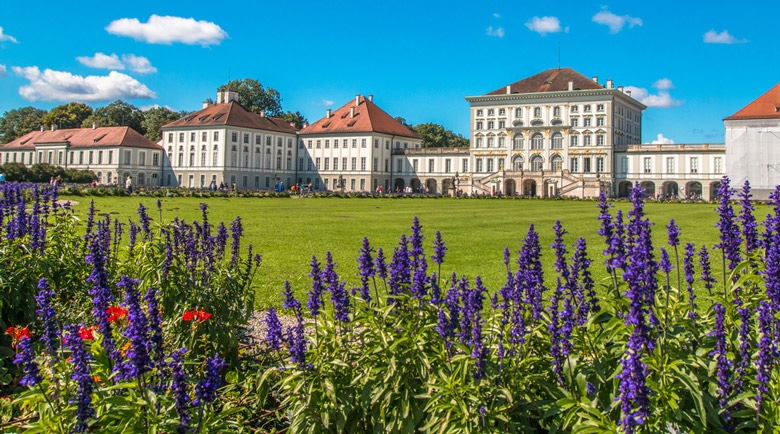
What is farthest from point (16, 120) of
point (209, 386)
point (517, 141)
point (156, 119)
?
point (209, 386)

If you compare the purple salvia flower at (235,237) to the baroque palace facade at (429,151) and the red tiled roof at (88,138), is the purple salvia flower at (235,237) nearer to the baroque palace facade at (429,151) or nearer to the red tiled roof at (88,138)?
the baroque palace facade at (429,151)

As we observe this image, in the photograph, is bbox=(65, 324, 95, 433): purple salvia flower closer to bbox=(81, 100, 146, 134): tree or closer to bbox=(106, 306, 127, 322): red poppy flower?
bbox=(106, 306, 127, 322): red poppy flower

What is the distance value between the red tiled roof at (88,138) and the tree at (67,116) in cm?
871

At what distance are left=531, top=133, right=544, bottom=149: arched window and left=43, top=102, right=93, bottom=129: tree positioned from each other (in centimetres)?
7146

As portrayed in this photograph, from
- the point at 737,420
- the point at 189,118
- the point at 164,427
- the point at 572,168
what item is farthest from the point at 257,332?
the point at 189,118

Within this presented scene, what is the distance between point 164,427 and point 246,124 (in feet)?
253

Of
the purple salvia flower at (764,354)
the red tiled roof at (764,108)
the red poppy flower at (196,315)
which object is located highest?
the red tiled roof at (764,108)

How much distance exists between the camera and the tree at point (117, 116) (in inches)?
3760

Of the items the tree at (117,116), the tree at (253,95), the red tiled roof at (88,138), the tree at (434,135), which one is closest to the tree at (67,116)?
the tree at (117,116)

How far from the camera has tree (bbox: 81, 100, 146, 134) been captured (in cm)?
9550

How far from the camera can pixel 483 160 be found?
78812mm

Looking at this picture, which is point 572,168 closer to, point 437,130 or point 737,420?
point 437,130

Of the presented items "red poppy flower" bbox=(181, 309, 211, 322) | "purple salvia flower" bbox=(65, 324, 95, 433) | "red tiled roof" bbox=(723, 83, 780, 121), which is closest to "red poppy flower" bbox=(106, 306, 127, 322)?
"red poppy flower" bbox=(181, 309, 211, 322)

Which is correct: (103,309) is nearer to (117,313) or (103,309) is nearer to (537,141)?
(117,313)
